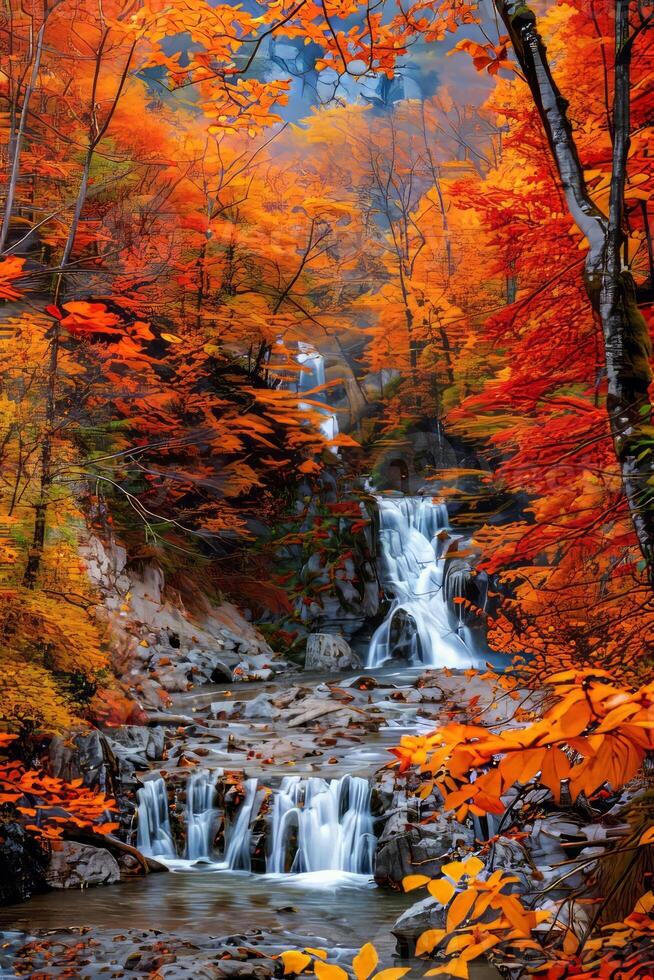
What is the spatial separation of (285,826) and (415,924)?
6.70ft

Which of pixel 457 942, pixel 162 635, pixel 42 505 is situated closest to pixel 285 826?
pixel 42 505

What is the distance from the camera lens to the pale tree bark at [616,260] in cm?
148

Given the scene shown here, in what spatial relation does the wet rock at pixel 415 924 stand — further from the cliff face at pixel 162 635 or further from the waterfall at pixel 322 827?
the cliff face at pixel 162 635

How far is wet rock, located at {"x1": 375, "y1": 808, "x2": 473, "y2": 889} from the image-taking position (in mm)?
4590

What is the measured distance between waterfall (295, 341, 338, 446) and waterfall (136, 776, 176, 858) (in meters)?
7.39

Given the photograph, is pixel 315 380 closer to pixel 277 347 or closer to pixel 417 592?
pixel 277 347

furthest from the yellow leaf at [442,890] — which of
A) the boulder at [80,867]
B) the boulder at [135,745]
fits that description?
the boulder at [135,745]

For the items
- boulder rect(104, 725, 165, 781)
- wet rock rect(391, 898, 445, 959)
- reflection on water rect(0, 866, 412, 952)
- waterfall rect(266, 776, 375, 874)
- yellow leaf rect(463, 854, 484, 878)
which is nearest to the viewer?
yellow leaf rect(463, 854, 484, 878)

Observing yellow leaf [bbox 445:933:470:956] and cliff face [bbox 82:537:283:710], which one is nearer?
yellow leaf [bbox 445:933:470:956]

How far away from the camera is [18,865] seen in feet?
14.1

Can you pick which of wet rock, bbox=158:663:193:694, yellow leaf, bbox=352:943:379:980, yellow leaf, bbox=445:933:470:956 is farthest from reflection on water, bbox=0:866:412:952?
wet rock, bbox=158:663:193:694

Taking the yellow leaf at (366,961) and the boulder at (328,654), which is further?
the boulder at (328,654)

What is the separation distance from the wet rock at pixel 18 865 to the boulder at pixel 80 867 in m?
0.08

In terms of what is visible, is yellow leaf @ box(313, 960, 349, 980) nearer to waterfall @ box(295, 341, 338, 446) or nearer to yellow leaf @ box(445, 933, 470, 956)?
yellow leaf @ box(445, 933, 470, 956)
